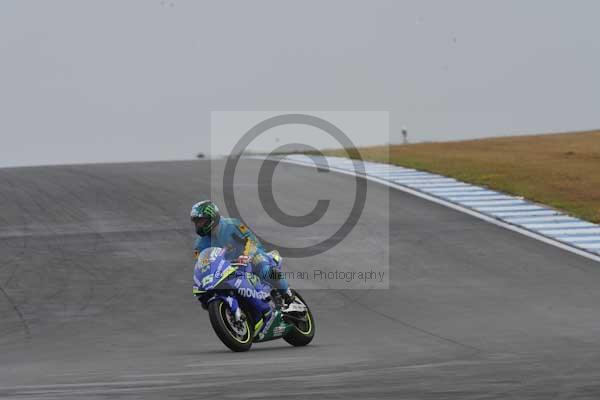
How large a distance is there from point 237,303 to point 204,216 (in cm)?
90

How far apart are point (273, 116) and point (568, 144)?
327 inches

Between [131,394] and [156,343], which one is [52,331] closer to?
[156,343]

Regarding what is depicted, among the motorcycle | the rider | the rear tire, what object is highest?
the rider

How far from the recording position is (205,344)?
11.4m

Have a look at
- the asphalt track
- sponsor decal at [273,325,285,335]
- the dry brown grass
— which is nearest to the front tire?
the asphalt track

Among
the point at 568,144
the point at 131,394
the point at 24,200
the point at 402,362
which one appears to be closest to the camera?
the point at 131,394

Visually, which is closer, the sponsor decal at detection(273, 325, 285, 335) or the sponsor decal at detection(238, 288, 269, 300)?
the sponsor decal at detection(238, 288, 269, 300)

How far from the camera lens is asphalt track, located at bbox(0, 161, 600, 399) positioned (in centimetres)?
779

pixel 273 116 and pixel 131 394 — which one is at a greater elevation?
pixel 273 116

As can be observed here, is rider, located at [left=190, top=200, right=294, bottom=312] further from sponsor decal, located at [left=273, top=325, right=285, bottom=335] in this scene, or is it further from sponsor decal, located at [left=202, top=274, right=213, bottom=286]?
sponsor decal, located at [left=202, top=274, right=213, bottom=286]

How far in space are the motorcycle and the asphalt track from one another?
0.23m

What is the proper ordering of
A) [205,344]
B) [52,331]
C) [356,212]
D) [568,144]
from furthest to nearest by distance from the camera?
[568,144] → [356,212] → [52,331] → [205,344]

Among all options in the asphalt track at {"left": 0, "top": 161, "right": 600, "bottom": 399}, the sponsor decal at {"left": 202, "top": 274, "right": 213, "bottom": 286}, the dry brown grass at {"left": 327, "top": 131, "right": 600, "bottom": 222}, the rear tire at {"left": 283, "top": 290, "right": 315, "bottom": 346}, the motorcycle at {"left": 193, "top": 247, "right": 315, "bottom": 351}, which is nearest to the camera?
the asphalt track at {"left": 0, "top": 161, "right": 600, "bottom": 399}

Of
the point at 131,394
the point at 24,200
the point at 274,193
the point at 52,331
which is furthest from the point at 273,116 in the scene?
the point at 131,394
